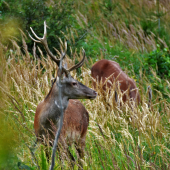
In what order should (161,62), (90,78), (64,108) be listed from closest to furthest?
(64,108), (90,78), (161,62)

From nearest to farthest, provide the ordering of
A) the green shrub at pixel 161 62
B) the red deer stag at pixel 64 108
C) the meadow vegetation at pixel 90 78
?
the meadow vegetation at pixel 90 78
the red deer stag at pixel 64 108
the green shrub at pixel 161 62

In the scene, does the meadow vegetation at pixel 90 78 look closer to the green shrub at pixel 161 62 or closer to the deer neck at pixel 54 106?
the green shrub at pixel 161 62

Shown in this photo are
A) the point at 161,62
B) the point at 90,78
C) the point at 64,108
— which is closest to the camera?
the point at 64,108

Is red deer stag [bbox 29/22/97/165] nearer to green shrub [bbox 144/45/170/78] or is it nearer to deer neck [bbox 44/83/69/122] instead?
deer neck [bbox 44/83/69/122]

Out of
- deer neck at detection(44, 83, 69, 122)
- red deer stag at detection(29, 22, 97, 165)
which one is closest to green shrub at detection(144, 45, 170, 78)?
red deer stag at detection(29, 22, 97, 165)

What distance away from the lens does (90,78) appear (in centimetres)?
546

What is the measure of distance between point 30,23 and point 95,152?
12.8ft

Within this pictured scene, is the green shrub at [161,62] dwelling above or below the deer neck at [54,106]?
above

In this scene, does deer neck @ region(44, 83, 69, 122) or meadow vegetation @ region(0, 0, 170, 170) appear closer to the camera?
meadow vegetation @ region(0, 0, 170, 170)


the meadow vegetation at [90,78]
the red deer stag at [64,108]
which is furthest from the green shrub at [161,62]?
the red deer stag at [64,108]

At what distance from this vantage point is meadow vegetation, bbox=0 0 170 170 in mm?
2457

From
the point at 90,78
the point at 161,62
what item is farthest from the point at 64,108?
the point at 161,62

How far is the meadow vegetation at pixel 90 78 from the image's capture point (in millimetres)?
2457

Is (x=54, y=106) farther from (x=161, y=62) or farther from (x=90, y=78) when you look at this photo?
(x=161, y=62)
